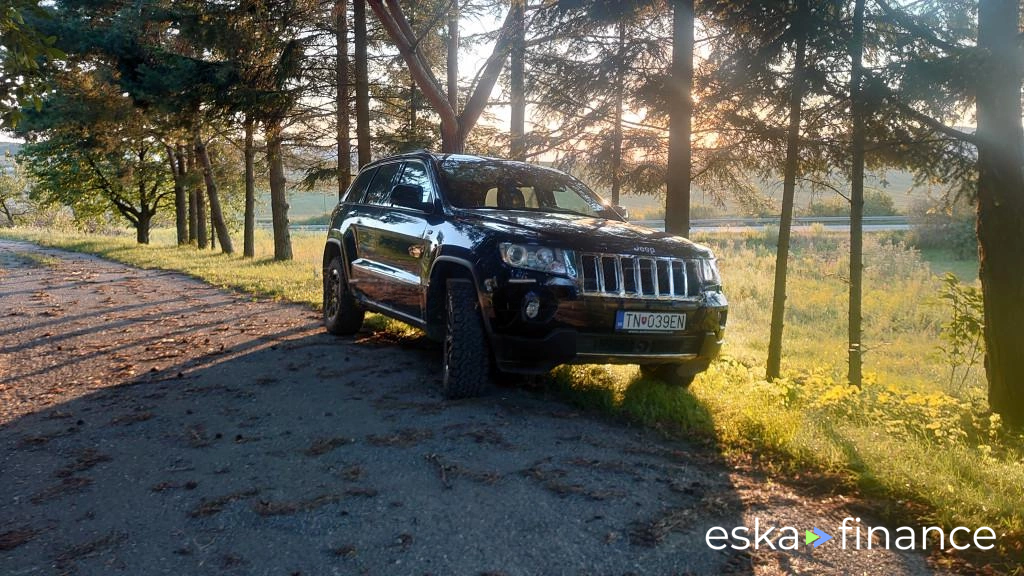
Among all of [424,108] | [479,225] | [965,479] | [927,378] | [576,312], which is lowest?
[927,378]

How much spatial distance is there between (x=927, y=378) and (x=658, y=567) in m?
12.4

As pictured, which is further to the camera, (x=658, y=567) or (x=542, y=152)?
(x=542, y=152)

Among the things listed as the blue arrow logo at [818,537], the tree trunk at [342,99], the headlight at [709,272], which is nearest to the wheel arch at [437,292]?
the headlight at [709,272]

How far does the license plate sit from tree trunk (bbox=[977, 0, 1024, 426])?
134 inches

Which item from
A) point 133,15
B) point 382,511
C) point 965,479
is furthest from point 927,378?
point 133,15

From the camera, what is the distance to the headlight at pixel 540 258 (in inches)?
200

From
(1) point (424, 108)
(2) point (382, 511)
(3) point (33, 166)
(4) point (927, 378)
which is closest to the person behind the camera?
(2) point (382, 511)

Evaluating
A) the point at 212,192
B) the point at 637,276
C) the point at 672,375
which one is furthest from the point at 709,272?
the point at 212,192

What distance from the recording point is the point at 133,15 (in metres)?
15.9

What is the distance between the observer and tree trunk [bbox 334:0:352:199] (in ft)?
51.8

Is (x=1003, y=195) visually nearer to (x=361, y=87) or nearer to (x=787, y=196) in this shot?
(x=787, y=196)

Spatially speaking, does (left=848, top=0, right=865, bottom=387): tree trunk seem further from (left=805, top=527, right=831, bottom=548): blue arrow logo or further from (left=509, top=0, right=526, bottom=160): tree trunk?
(left=805, top=527, right=831, bottom=548): blue arrow logo

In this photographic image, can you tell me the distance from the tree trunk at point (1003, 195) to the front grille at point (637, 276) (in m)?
3.21

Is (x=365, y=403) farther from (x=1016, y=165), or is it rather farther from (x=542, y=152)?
(x=542, y=152)
